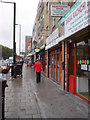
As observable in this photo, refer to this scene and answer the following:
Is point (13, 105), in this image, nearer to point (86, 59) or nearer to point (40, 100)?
point (40, 100)

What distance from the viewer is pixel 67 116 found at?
455cm

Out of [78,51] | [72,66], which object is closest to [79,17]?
[78,51]

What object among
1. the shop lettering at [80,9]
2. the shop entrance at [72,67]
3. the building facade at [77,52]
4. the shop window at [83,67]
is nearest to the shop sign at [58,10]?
the building facade at [77,52]

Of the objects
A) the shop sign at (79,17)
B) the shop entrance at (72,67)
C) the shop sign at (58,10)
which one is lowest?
the shop entrance at (72,67)

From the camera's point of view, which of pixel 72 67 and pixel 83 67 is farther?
pixel 72 67

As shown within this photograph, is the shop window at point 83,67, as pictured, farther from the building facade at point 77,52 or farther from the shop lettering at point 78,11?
the shop lettering at point 78,11

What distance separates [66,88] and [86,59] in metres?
2.49

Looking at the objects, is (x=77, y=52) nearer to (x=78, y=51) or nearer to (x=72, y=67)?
(x=78, y=51)

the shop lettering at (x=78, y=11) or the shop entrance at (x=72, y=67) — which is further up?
the shop lettering at (x=78, y=11)

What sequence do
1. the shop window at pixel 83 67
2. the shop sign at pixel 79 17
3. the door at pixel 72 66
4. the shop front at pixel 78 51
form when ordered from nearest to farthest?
the shop sign at pixel 79 17 < the shop front at pixel 78 51 < the shop window at pixel 83 67 < the door at pixel 72 66

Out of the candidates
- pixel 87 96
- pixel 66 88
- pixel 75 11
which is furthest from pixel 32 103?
pixel 75 11

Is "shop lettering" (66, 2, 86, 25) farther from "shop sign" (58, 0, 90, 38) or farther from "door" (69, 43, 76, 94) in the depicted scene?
"door" (69, 43, 76, 94)

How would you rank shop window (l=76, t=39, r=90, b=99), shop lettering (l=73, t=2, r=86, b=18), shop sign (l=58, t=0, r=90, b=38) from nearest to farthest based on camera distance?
1. shop sign (l=58, t=0, r=90, b=38)
2. shop lettering (l=73, t=2, r=86, b=18)
3. shop window (l=76, t=39, r=90, b=99)

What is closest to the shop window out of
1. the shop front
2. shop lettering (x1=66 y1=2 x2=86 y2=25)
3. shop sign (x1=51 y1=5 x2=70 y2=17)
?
the shop front
